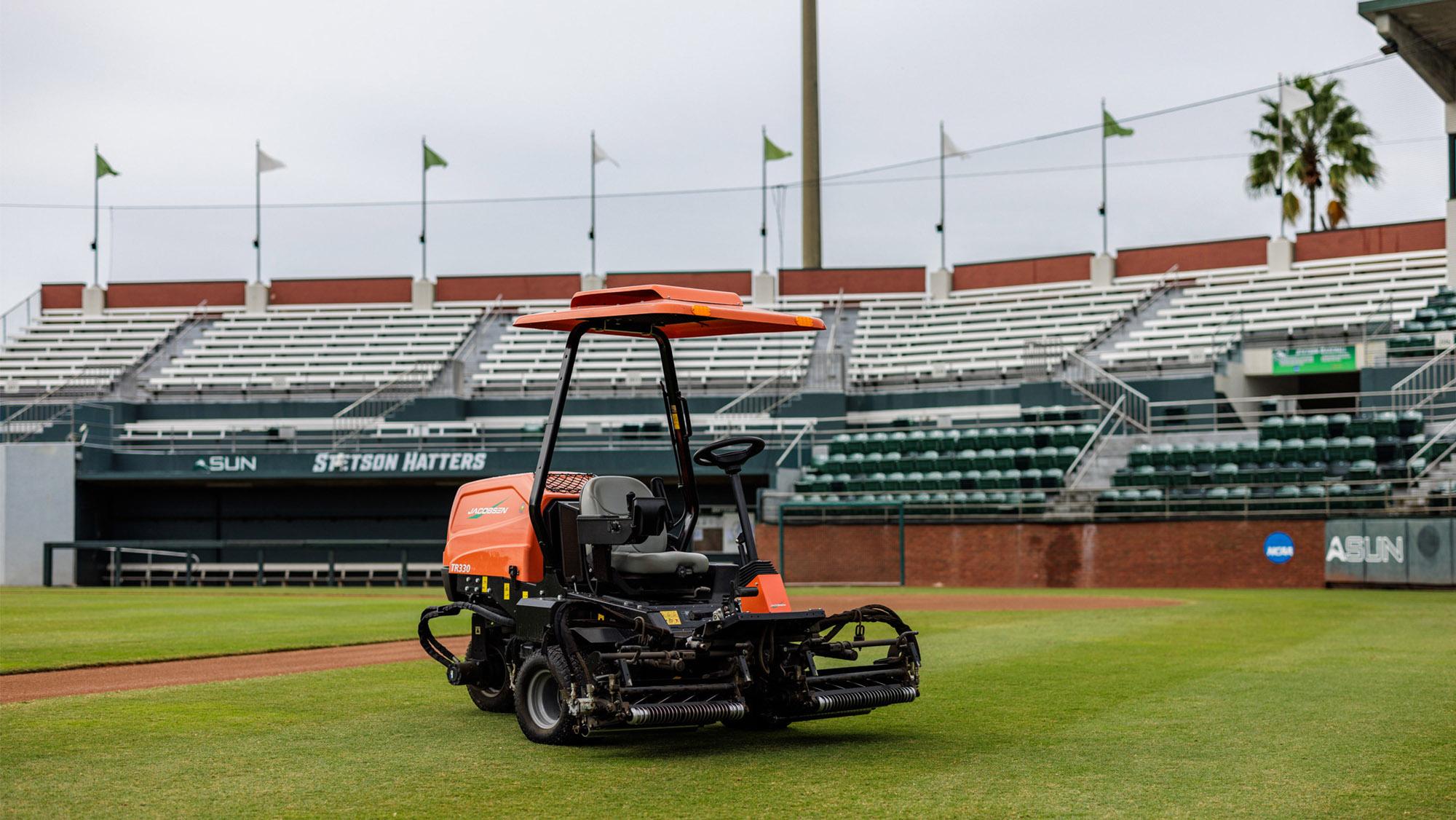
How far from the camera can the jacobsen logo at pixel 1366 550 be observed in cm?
2388

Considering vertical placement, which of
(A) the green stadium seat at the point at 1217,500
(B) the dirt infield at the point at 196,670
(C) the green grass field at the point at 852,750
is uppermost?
(A) the green stadium seat at the point at 1217,500

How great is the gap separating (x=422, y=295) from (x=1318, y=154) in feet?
96.9

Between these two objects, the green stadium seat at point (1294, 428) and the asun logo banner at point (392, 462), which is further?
the asun logo banner at point (392, 462)

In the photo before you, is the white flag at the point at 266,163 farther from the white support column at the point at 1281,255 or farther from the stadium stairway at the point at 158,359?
the white support column at the point at 1281,255

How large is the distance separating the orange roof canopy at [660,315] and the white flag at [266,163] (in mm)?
43977

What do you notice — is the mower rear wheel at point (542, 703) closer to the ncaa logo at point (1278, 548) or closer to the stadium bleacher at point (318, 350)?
the ncaa logo at point (1278, 548)

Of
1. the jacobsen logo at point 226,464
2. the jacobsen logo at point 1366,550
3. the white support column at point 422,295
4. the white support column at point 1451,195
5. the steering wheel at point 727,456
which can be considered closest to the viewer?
the steering wheel at point 727,456

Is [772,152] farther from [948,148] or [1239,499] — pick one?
[1239,499]

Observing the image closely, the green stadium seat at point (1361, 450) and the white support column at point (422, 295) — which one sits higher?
the white support column at point (422, 295)

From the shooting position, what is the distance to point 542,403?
38719 millimetres

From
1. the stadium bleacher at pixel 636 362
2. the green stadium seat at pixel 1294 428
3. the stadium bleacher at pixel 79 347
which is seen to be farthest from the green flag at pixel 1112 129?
the stadium bleacher at pixel 79 347

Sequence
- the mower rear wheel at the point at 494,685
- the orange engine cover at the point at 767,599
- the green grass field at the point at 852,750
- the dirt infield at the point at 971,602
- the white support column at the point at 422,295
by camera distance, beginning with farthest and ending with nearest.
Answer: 1. the white support column at the point at 422,295
2. the dirt infield at the point at 971,602
3. the mower rear wheel at the point at 494,685
4. the orange engine cover at the point at 767,599
5. the green grass field at the point at 852,750

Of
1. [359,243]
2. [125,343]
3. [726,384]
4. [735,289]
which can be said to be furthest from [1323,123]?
[125,343]

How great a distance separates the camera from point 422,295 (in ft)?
153
